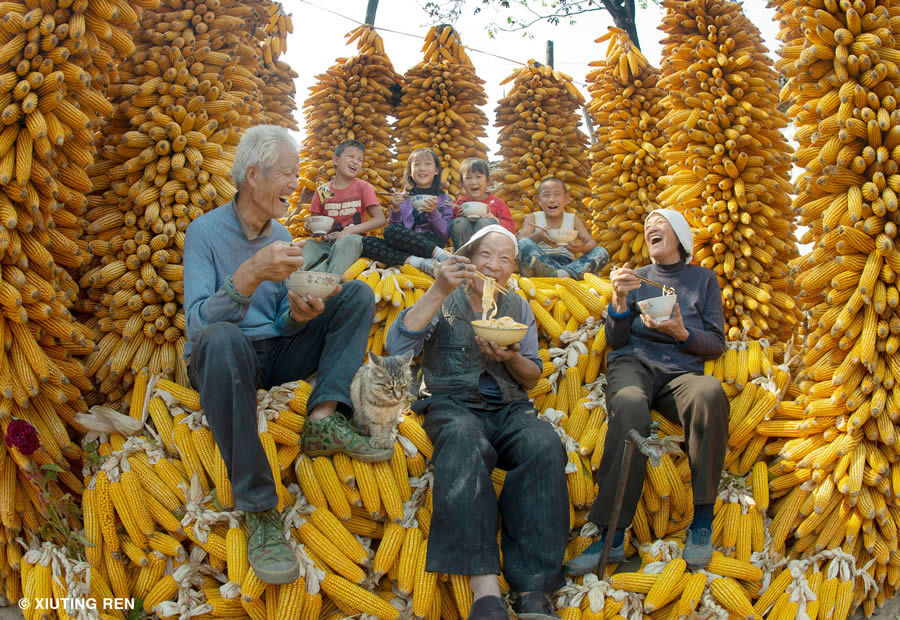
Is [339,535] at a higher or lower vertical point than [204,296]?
lower

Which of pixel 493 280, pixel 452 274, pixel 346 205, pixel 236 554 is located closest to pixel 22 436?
pixel 236 554

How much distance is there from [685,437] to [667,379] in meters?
0.43

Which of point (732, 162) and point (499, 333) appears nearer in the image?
point (499, 333)

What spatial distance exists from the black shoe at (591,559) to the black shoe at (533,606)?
326 mm

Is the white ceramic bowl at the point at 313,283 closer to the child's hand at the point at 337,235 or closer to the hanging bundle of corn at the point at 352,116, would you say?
the child's hand at the point at 337,235

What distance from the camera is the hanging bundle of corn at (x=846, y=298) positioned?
3709 mm

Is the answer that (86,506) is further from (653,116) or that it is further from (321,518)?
(653,116)

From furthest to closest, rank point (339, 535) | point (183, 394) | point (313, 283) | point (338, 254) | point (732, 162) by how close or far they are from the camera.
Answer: point (338, 254) < point (732, 162) < point (183, 394) < point (339, 535) < point (313, 283)

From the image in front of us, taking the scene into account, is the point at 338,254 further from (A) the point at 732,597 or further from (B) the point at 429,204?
(A) the point at 732,597

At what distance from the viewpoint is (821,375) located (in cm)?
407

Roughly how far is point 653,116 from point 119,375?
202 inches

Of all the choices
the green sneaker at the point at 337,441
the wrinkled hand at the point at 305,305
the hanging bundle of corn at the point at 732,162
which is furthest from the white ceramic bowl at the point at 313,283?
the hanging bundle of corn at the point at 732,162

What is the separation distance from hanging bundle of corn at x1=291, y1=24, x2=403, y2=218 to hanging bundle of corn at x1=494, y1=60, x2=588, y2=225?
1.27 metres

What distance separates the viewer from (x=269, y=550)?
297 centimetres
